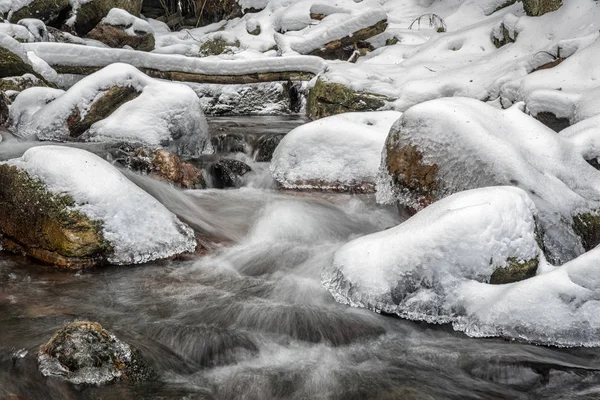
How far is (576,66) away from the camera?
7.53 metres

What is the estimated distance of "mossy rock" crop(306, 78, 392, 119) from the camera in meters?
9.24

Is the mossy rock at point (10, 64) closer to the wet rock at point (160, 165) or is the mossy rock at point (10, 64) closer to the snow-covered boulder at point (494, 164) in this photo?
the wet rock at point (160, 165)

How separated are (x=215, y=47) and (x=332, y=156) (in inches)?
431

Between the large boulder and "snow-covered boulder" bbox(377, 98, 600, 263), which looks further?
the large boulder

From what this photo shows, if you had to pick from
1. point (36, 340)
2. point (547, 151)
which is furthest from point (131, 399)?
point (547, 151)

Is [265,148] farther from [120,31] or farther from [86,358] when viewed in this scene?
[120,31]

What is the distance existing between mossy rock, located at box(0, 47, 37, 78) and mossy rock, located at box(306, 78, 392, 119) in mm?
4847

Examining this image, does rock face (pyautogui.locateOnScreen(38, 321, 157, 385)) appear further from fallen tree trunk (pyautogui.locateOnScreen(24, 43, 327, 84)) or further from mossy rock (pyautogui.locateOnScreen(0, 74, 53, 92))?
fallen tree trunk (pyautogui.locateOnScreen(24, 43, 327, 84))

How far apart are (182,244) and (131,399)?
81.8 inches

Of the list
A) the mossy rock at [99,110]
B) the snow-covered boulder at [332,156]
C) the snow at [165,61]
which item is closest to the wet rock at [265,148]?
the snow-covered boulder at [332,156]

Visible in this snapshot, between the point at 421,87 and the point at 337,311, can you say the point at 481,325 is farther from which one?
the point at 421,87

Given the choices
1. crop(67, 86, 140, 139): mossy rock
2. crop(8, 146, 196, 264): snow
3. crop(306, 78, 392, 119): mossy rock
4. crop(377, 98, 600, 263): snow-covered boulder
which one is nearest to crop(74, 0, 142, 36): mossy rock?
crop(306, 78, 392, 119): mossy rock

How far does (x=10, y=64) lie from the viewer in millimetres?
8344

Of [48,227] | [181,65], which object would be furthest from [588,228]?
[181,65]
